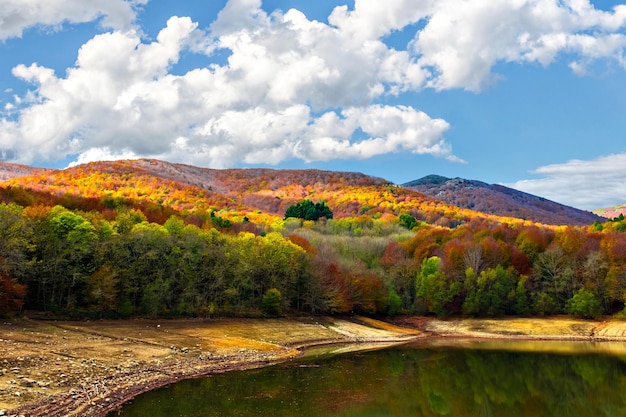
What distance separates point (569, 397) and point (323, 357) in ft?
75.5

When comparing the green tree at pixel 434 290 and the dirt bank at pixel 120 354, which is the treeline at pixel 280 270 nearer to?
the green tree at pixel 434 290

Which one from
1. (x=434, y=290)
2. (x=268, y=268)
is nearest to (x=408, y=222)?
(x=434, y=290)

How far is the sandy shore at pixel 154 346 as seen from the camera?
102ft

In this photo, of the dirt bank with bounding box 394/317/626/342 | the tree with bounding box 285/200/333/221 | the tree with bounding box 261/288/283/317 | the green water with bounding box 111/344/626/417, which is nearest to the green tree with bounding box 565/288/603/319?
the dirt bank with bounding box 394/317/626/342

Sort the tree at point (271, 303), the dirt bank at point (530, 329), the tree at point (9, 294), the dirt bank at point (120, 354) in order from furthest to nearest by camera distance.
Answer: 1. the dirt bank at point (530, 329)
2. the tree at point (271, 303)
3. the tree at point (9, 294)
4. the dirt bank at point (120, 354)

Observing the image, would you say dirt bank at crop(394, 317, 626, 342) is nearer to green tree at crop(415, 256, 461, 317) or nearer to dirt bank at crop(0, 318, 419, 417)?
green tree at crop(415, 256, 461, 317)

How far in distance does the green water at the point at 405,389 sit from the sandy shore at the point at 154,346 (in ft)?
9.70

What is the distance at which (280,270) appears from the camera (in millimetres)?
79938

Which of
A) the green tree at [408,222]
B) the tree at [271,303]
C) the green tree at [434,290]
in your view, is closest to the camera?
the tree at [271,303]

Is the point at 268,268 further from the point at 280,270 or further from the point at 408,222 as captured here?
the point at 408,222

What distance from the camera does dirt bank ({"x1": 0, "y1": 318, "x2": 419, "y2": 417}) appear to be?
3019 centimetres

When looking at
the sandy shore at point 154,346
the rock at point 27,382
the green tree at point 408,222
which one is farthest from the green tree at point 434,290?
the rock at point 27,382

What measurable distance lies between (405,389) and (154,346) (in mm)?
23764

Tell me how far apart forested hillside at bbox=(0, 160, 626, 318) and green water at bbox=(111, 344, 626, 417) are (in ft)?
79.7
